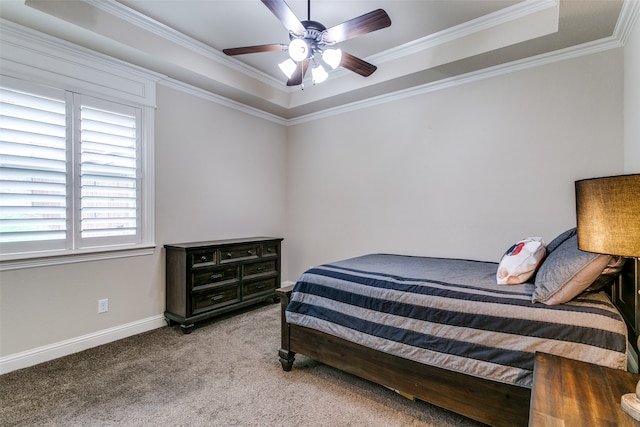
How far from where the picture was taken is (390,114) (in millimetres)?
3660

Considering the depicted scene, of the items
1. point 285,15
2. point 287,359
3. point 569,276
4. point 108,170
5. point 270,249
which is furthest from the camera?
point 270,249

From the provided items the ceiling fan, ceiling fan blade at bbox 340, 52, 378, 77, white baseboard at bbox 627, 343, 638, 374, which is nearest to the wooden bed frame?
white baseboard at bbox 627, 343, 638, 374

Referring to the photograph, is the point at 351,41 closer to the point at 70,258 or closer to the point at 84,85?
the point at 84,85

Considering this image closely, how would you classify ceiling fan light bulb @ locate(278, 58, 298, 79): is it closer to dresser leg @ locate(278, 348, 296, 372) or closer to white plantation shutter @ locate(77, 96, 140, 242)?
white plantation shutter @ locate(77, 96, 140, 242)

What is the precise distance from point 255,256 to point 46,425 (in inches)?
86.5

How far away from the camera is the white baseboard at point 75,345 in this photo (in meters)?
2.34

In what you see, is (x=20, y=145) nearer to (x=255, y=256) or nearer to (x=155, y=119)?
(x=155, y=119)

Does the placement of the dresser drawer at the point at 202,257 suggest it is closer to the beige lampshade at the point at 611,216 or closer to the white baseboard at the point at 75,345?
the white baseboard at the point at 75,345

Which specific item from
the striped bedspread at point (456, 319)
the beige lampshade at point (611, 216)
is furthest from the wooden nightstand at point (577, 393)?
the beige lampshade at point (611, 216)

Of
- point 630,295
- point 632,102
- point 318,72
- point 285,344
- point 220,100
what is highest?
point 220,100

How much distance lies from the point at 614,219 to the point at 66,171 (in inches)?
138

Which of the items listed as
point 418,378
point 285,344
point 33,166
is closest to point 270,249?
point 285,344

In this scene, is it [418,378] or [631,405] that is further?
[418,378]

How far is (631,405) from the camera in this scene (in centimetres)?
93
